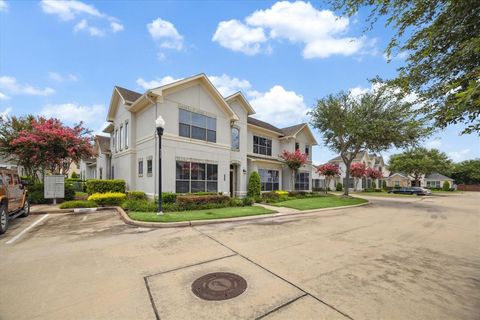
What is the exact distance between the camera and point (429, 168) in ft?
159

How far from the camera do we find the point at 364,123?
2059 centimetres

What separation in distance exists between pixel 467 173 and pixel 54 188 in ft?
293

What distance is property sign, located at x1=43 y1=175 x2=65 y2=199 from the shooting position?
14.0 m

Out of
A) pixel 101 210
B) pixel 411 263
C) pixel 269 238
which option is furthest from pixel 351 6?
pixel 101 210

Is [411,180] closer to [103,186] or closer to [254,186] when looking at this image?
[254,186]

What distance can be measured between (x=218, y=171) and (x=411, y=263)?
1229 centimetres

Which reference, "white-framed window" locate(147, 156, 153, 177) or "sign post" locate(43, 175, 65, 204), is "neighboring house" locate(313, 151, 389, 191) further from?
"sign post" locate(43, 175, 65, 204)

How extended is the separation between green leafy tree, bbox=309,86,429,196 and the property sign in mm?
23046

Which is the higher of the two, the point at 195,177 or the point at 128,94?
the point at 128,94

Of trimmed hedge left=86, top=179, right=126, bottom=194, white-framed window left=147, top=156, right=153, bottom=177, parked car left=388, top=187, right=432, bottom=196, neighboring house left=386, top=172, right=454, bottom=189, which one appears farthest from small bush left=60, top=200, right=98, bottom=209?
neighboring house left=386, top=172, right=454, bottom=189

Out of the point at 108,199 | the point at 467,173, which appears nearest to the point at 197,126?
the point at 108,199

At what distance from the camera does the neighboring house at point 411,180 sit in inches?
2192

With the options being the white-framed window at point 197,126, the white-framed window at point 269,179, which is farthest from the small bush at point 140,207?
the white-framed window at point 269,179

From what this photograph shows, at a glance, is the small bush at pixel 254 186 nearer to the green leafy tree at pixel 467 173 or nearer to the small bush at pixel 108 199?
the small bush at pixel 108 199
